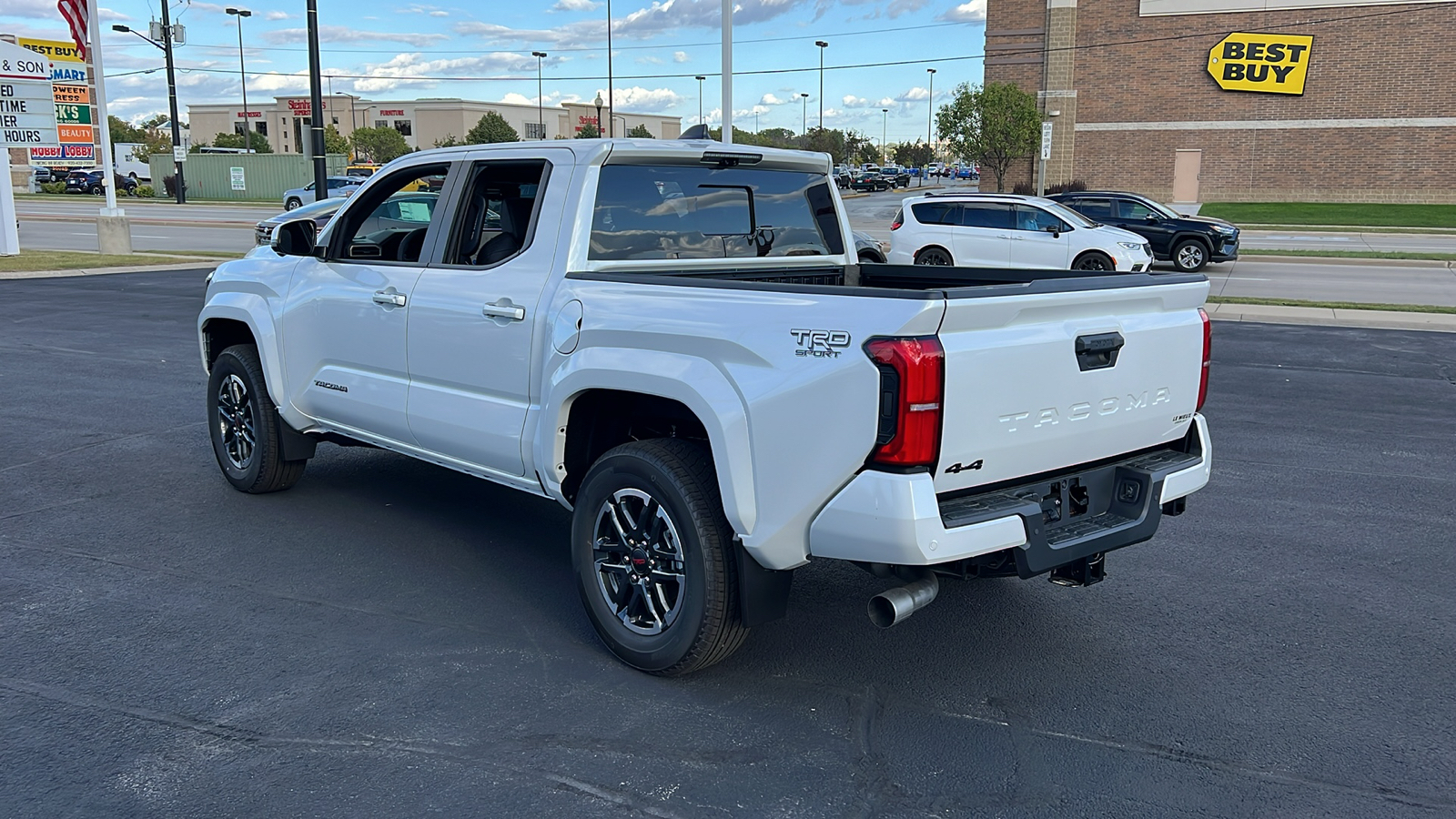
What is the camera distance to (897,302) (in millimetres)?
3432

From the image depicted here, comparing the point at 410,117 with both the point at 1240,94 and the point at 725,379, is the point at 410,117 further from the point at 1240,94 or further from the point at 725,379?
the point at 725,379

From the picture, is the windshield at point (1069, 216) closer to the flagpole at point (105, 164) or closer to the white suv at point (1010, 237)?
the white suv at point (1010, 237)

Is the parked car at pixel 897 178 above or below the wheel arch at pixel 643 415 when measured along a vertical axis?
above

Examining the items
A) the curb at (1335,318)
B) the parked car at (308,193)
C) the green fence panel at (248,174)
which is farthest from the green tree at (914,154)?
the curb at (1335,318)

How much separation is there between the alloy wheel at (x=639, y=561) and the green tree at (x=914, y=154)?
13466cm

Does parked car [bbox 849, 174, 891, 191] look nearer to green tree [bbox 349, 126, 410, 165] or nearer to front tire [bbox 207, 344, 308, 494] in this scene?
green tree [bbox 349, 126, 410, 165]

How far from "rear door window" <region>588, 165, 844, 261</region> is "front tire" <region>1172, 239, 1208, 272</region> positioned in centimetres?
1959

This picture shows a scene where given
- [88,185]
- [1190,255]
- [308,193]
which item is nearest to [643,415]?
[1190,255]

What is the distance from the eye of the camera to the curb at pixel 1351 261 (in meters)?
24.3

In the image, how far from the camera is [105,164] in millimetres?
23172

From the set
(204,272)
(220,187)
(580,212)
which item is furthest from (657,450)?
(220,187)

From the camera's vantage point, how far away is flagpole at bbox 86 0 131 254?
2258cm

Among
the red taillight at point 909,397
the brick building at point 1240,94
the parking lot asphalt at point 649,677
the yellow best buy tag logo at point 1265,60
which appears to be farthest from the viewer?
the yellow best buy tag logo at point 1265,60

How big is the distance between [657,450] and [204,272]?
19926 mm
